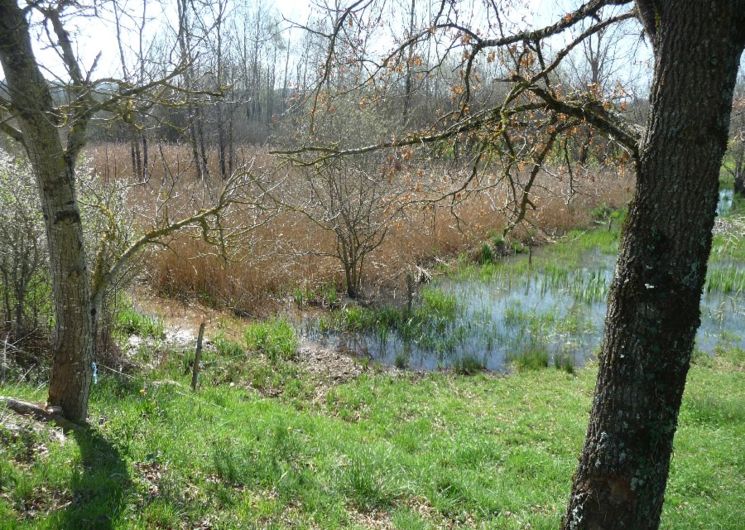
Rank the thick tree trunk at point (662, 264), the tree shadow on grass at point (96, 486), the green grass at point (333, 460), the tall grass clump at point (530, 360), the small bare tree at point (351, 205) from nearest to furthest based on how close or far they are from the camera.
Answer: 1. the thick tree trunk at point (662, 264)
2. the tree shadow on grass at point (96, 486)
3. the green grass at point (333, 460)
4. the tall grass clump at point (530, 360)
5. the small bare tree at point (351, 205)

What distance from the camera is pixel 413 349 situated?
11477mm

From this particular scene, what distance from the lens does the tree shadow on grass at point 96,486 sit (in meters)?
3.73

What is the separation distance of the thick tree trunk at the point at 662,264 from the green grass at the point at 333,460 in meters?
2.11

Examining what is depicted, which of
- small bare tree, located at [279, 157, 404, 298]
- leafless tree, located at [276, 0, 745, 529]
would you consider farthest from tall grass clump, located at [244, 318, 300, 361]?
leafless tree, located at [276, 0, 745, 529]

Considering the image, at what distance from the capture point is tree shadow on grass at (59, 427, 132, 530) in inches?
147

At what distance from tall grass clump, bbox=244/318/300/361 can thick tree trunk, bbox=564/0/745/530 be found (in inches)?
306

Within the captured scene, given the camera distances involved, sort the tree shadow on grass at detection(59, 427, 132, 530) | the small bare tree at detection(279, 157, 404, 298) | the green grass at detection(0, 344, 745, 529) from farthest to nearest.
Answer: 1. the small bare tree at detection(279, 157, 404, 298)
2. the green grass at detection(0, 344, 745, 529)
3. the tree shadow on grass at detection(59, 427, 132, 530)

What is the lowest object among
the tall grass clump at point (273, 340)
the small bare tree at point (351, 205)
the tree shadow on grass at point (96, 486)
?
the tall grass clump at point (273, 340)

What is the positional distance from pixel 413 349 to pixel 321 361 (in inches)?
80.4

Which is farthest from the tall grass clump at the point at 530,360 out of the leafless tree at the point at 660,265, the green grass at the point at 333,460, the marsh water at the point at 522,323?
the leafless tree at the point at 660,265

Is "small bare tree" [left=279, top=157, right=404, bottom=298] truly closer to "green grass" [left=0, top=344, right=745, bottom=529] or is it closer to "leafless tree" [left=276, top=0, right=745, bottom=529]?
"green grass" [left=0, top=344, right=745, bottom=529]

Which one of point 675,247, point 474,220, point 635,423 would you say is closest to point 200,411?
point 635,423

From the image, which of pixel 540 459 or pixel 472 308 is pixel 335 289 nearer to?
pixel 472 308

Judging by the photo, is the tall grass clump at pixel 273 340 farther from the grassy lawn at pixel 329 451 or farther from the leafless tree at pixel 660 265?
the leafless tree at pixel 660 265
